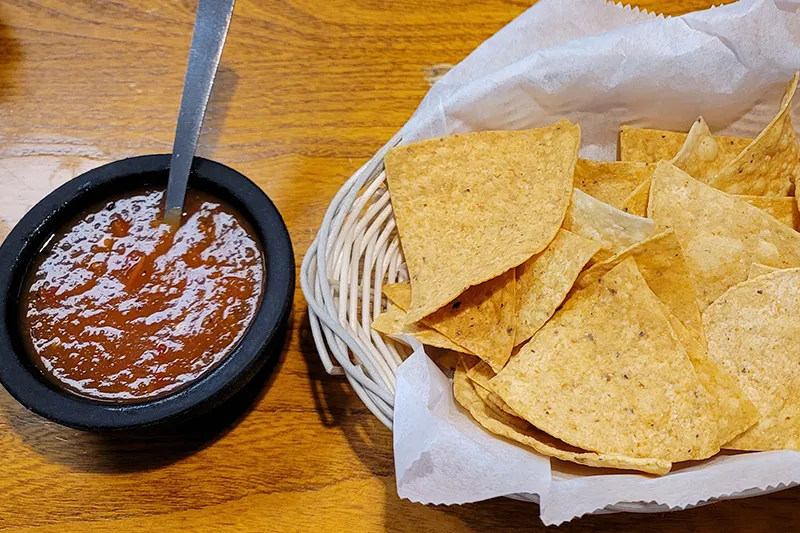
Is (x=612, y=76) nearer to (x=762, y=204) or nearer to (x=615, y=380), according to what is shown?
(x=762, y=204)

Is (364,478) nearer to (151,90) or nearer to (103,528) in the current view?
(103,528)

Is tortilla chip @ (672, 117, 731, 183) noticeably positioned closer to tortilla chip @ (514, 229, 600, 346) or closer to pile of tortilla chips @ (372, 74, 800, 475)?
pile of tortilla chips @ (372, 74, 800, 475)

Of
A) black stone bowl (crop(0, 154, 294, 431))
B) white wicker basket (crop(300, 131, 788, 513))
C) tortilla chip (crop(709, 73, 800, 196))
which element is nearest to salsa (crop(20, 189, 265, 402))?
black stone bowl (crop(0, 154, 294, 431))

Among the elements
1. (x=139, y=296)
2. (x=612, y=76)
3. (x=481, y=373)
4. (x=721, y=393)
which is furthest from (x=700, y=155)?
(x=139, y=296)

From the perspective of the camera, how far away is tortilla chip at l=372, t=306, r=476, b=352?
47.3 inches

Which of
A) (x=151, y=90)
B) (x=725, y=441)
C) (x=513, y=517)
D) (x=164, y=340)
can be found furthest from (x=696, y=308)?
Result: (x=151, y=90)

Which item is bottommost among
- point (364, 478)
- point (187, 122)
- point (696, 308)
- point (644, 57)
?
point (364, 478)

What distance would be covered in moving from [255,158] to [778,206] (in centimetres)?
107

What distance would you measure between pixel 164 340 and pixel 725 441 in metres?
0.88

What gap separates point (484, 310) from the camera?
1237 mm

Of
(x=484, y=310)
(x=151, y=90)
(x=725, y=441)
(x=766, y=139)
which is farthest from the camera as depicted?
(x=151, y=90)

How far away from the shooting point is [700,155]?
1431 millimetres

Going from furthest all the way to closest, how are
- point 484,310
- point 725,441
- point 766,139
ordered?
point 766,139 → point 484,310 → point 725,441

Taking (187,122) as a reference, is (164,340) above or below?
below
